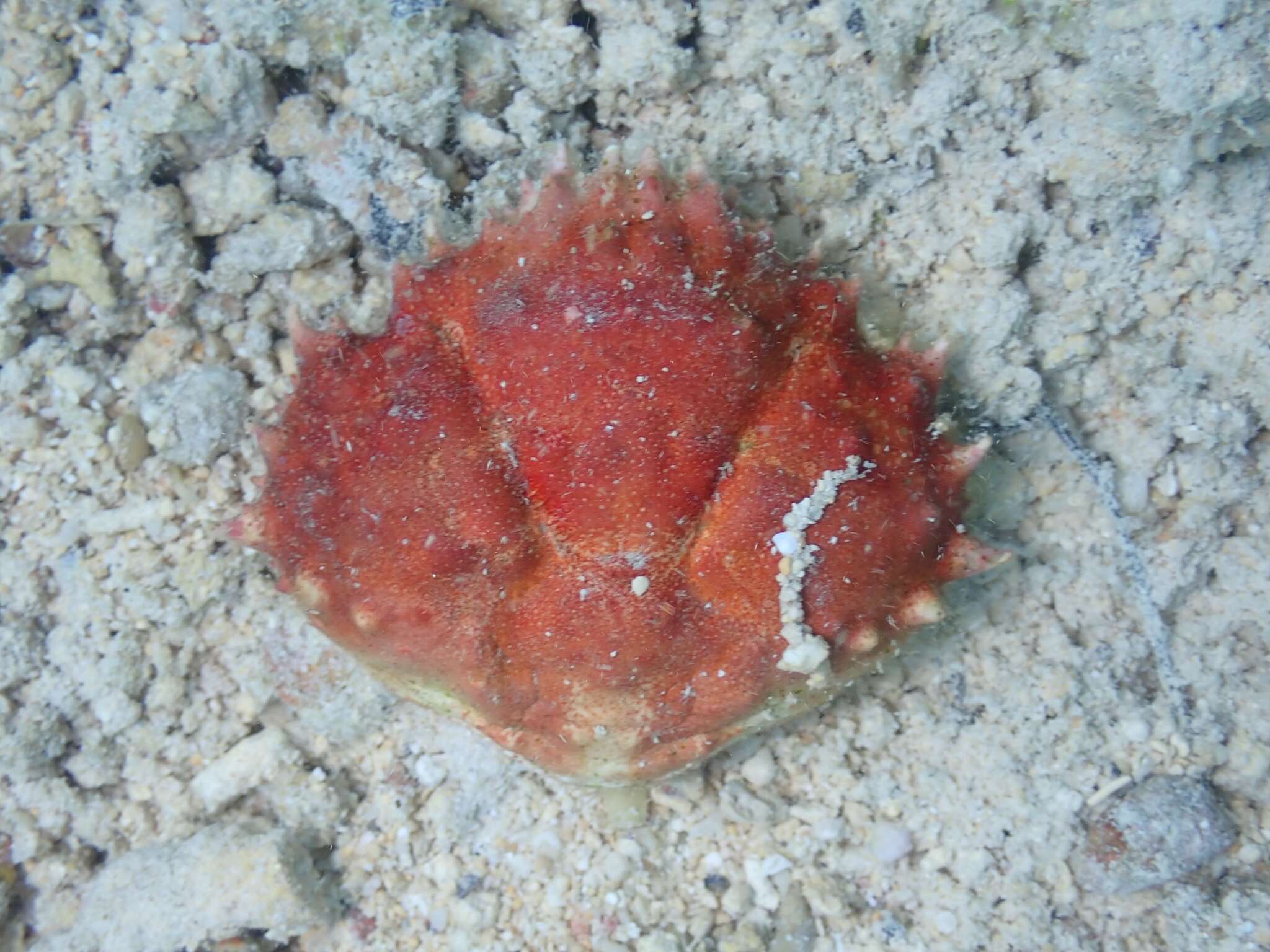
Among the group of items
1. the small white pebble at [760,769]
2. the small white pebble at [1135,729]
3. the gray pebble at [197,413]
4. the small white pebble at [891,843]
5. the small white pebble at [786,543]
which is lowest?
the small white pebble at [891,843]

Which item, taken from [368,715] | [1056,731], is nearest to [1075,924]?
[1056,731]

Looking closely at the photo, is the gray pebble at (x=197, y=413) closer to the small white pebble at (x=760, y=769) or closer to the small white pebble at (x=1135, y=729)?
the small white pebble at (x=760, y=769)

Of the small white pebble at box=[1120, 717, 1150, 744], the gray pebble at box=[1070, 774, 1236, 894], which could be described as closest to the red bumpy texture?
the small white pebble at box=[1120, 717, 1150, 744]

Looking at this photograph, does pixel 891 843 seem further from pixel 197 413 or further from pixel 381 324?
pixel 197 413

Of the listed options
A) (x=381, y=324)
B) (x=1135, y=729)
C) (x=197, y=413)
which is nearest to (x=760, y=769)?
(x=1135, y=729)

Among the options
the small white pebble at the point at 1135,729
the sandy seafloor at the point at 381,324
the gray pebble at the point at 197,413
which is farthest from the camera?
the gray pebble at the point at 197,413

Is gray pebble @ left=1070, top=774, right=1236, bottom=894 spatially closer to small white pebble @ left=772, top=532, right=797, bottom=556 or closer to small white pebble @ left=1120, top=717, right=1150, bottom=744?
small white pebble @ left=1120, top=717, right=1150, bottom=744

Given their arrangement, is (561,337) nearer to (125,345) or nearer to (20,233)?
(125,345)

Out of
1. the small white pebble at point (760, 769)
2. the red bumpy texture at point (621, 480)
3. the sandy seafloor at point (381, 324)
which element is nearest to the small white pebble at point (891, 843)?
the sandy seafloor at point (381, 324)
